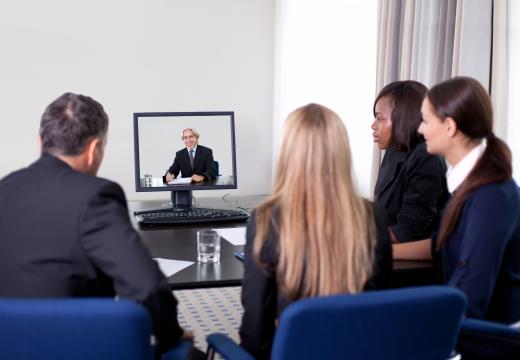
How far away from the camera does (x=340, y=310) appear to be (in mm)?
1423

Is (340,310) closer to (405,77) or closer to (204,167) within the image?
(204,167)

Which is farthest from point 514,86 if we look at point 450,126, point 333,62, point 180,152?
point 333,62

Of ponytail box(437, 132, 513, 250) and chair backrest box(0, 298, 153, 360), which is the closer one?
chair backrest box(0, 298, 153, 360)

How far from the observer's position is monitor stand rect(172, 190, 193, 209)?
10.6 ft

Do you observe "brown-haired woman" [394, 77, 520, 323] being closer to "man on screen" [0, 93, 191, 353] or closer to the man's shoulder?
"man on screen" [0, 93, 191, 353]

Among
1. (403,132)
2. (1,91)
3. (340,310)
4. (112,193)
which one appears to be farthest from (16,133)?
(340,310)

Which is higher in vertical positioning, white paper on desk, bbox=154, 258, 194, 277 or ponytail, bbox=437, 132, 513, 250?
ponytail, bbox=437, 132, 513, 250

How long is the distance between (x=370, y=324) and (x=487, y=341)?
22.1 inches

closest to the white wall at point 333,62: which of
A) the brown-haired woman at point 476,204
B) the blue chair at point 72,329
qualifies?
the brown-haired woman at point 476,204

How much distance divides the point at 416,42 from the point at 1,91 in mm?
3022

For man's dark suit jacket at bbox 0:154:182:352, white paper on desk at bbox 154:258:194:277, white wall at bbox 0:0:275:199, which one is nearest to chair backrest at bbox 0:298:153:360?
man's dark suit jacket at bbox 0:154:182:352

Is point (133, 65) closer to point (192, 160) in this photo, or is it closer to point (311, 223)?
point (192, 160)

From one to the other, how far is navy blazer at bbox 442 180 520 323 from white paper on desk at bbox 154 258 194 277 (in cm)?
88

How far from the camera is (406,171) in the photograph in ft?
8.80
